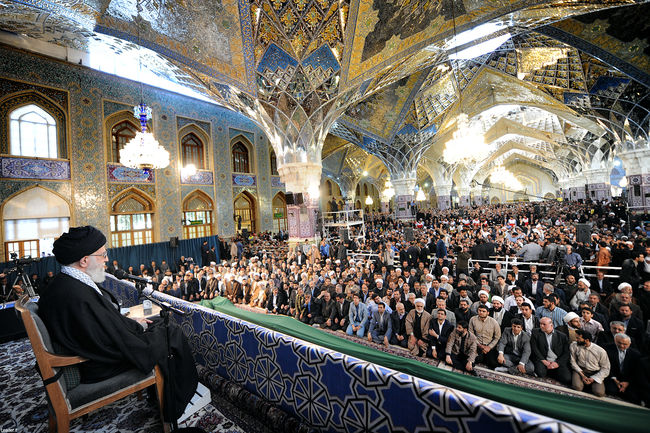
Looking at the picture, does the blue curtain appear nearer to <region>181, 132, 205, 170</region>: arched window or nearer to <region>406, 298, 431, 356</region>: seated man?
<region>181, 132, 205, 170</region>: arched window

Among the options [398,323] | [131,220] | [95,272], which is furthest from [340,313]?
[131,220]

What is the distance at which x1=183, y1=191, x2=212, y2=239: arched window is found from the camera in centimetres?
1457

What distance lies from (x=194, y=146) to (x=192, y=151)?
310 mm

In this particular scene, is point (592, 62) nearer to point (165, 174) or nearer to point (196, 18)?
point (196, 18)

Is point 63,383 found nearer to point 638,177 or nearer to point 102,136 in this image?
point 102,136

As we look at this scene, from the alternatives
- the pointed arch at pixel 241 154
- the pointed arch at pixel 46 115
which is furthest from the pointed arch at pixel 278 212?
the pointed arch at pixel 46 115

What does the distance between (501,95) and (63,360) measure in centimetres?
1900

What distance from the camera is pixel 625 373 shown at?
3.12 meters

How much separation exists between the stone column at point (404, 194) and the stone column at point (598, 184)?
15045 mm

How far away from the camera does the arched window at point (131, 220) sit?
490 inches

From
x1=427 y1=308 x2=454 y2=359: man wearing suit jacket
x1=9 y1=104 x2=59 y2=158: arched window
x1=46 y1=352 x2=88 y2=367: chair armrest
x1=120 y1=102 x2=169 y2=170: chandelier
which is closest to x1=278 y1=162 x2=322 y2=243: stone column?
x1=120 y1=102 x2=169 y2=170: chandelier

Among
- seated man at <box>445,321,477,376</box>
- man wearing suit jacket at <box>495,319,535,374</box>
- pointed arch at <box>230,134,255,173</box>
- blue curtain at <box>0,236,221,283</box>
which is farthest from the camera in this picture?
pointed arch at <box>230,134,255,173</box>

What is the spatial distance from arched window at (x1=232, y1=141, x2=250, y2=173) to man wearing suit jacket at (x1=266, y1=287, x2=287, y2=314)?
11463 mm

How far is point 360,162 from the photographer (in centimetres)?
2650
